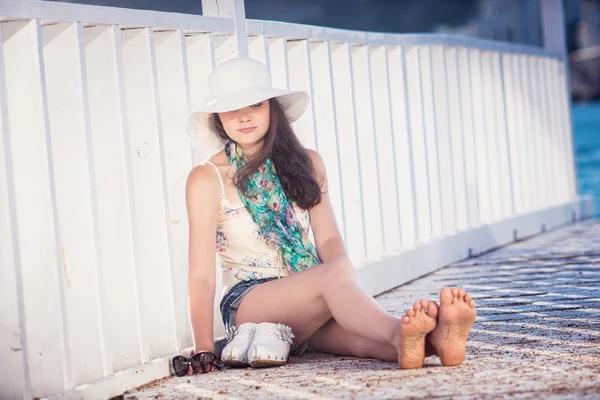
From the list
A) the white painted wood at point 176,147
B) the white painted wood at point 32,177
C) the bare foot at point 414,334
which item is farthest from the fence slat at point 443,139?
the white painted wood at point 32,177

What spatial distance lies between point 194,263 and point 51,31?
2.62ft

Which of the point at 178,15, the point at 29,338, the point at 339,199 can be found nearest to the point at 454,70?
the point at 339,199

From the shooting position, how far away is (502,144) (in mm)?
5559

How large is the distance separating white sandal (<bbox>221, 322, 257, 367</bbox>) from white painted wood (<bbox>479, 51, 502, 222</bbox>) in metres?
2.83

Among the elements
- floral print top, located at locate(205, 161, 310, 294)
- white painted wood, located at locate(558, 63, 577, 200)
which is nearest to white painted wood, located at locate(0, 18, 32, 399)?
floral print top, located at locate(205, 161, 310, 294)

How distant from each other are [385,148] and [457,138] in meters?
0.83

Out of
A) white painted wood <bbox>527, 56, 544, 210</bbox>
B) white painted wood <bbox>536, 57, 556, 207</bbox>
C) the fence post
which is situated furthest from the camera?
white painted wood <bbox>536, 57, 556, 207</bbox>

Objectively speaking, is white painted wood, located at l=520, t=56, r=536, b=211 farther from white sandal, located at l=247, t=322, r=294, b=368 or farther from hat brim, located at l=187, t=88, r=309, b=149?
white sandal, located at l=247, t=322, r=294, b=368

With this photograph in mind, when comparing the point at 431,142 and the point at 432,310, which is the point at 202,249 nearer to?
the point at 432,310

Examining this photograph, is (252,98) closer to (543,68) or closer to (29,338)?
(29,338)

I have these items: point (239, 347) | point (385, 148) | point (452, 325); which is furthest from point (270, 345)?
point (385, 148)

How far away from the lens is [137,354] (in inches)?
109

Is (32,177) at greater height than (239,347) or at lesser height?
greater

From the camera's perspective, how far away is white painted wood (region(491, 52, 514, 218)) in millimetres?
5535
